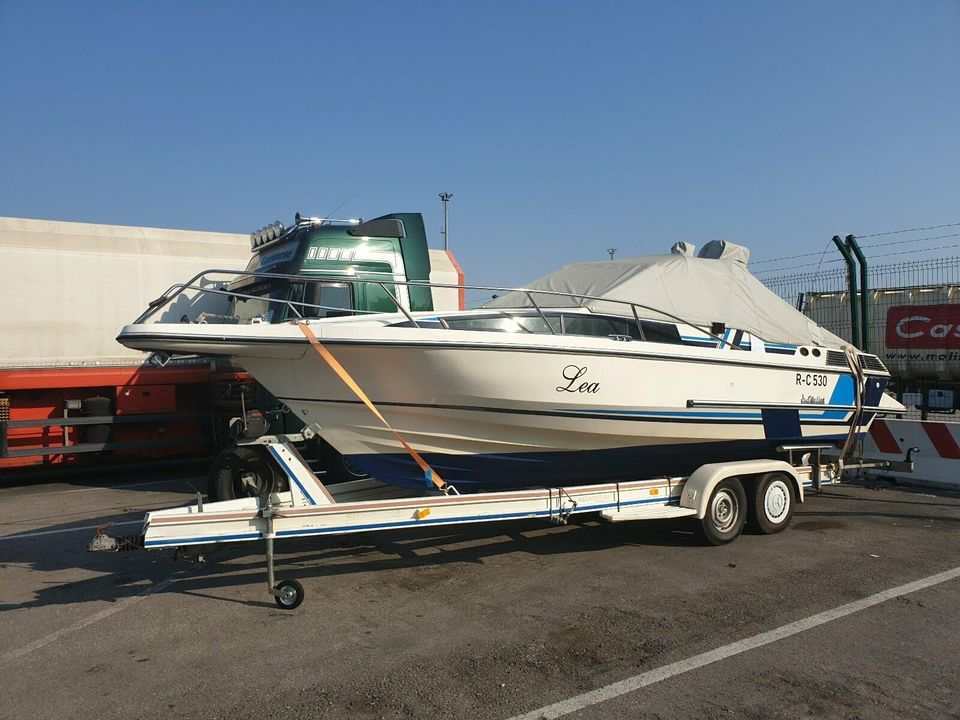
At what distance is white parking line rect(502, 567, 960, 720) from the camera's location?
346 cm

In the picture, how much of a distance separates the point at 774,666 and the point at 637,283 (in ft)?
12.3

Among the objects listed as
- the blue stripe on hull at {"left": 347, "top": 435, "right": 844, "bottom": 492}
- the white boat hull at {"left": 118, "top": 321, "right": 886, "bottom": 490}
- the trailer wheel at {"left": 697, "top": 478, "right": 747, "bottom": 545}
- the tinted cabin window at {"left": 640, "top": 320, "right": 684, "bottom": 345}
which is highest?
the tinted cabin window at {"left": 640, "top": 320, "right": 684, "bottom": 345}

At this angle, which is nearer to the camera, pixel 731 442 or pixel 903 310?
pixel 731 442

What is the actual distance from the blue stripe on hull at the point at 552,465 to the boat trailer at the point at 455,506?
146 mm

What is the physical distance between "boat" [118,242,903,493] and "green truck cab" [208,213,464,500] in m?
0.55

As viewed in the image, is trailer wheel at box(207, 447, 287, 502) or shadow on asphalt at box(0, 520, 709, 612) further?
trailer wheel at box(207, 447, 287, 502)

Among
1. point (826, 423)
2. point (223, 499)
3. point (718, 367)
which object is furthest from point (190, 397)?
point (826, 423)

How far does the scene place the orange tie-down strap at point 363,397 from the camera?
5047mm

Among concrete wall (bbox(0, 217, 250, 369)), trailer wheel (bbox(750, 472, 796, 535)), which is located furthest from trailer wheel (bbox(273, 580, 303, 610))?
concrete wall (bbox(0, 217, 250, 369))

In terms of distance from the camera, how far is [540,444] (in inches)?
225

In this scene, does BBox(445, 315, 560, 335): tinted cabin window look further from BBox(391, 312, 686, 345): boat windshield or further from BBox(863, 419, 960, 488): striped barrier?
BBox(863, 419, 960, 488): striped barrier

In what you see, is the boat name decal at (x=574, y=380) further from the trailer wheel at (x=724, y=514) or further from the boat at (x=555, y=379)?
the trailer wheel at (x=724, y=514)

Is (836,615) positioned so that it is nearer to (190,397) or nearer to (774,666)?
(774,666)

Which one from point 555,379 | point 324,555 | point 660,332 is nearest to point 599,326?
point 660,332
